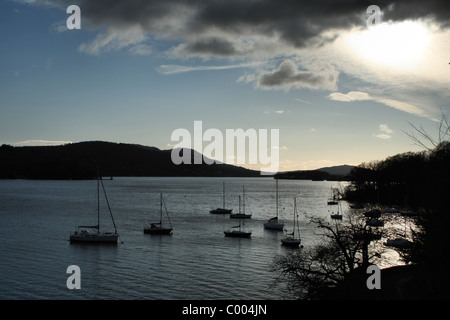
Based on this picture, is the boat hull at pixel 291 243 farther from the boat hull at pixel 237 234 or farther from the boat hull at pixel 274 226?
the boat hull at pixel 274 226

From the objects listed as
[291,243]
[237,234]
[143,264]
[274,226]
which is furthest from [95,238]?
[274,226]

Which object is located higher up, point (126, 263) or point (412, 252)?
point (412, 252)

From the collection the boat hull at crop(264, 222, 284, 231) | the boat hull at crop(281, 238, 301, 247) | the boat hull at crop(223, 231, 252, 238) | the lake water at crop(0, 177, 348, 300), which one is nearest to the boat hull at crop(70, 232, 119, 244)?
the lake water at crop(0, 177, 348, 300)

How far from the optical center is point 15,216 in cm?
8600

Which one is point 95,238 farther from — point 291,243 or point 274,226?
point 274,226

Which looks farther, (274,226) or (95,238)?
(274,226)

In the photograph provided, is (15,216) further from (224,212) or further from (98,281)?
(98,281)

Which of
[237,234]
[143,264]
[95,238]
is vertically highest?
[95,238]

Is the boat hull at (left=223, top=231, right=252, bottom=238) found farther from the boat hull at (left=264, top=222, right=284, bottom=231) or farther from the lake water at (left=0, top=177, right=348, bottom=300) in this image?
the boat hull at (left=264, top=222, right=284, bottom=231)

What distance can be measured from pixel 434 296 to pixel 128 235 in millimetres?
53012

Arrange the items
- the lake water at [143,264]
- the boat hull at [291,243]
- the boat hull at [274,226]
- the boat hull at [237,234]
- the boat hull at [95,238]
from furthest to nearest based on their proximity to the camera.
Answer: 1. the boat hull at [274,226]
2. the boat hull at [237,234]
3. the boat hull at [95,238]
4. the boat hull at [291,243]
5. the lake water at [143,264]

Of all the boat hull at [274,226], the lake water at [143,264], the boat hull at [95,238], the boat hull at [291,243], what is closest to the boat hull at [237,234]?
the lake water at [143,264]

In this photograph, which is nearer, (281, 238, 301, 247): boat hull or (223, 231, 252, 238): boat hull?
(281, 238, 301, 247): boat hull
